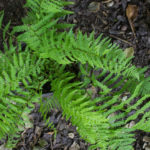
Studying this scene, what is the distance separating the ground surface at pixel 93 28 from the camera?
1864 millimetres

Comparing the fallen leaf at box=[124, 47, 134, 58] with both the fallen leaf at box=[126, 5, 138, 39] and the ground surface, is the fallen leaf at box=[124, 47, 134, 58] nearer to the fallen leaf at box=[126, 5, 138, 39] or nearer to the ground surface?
the ground surface

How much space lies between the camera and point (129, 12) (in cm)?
194

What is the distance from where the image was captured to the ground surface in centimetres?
186

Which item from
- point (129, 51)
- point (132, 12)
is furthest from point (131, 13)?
point (129, 51)

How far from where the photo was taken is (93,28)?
1982 mm

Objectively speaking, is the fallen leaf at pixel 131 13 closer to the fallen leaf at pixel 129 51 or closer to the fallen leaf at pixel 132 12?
the fallen leaf at pixel 132 12

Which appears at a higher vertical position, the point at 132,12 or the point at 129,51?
the point at 132,12

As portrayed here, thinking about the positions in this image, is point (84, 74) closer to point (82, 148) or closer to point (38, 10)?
point (38, 10)

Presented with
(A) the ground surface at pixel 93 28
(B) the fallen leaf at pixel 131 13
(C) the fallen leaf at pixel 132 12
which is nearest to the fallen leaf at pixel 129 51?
(A) the ground surface at pixel 93 28

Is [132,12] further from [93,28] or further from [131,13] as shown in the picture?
[93,28]

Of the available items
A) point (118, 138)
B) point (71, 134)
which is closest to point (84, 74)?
point (118, 138)

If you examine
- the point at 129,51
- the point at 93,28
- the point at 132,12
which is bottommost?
the point at 129,51

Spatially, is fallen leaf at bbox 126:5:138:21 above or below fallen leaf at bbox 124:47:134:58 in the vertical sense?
above

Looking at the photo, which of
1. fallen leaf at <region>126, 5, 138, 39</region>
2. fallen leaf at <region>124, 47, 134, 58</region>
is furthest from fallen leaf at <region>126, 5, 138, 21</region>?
fallen leaf at <region>124, 47, 134, 58</region>
